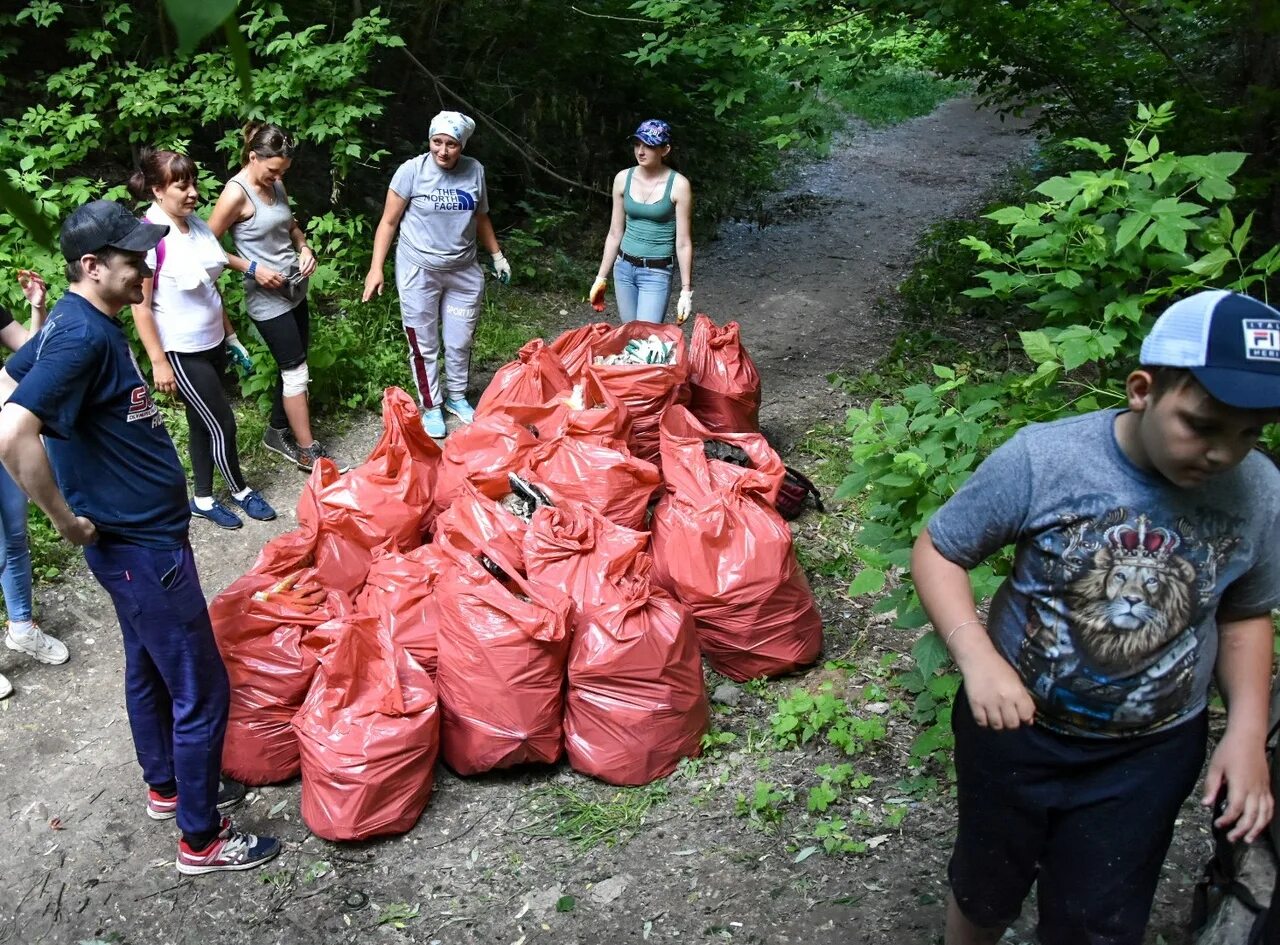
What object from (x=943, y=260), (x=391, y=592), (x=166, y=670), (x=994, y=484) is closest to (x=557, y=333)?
(x=943, y=260)

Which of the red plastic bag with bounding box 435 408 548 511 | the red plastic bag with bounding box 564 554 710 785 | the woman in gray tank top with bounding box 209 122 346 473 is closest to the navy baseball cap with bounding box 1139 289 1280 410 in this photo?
the red plastic bag with bounding box 564 554 710 785

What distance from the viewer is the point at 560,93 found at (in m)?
9.21

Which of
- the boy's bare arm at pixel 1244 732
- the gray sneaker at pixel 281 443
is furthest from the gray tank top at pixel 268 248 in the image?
the boy's bare arm at pixel 1244 732

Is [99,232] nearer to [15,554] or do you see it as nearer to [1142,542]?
[15,554]

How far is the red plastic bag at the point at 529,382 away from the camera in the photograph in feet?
14.3

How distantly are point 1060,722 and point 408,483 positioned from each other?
264 centimetres

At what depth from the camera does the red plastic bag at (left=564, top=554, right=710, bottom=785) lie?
296 cm

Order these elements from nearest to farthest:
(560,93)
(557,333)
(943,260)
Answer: (557,333) → (943,260) → (560,93)

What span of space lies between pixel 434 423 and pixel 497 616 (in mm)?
2483

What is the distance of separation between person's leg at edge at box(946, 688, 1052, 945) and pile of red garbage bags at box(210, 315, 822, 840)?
1263 mm

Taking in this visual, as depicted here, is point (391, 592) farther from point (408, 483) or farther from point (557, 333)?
point (557, 333)

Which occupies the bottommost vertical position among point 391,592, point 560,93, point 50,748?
point 50,748

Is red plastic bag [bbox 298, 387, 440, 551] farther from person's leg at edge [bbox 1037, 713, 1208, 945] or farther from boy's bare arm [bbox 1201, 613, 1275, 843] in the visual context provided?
boy's bare arm [bbox 1201, 613, 1275, 843]

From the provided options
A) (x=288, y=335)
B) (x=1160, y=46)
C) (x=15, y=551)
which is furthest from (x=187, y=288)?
(x=1160, y=46)
